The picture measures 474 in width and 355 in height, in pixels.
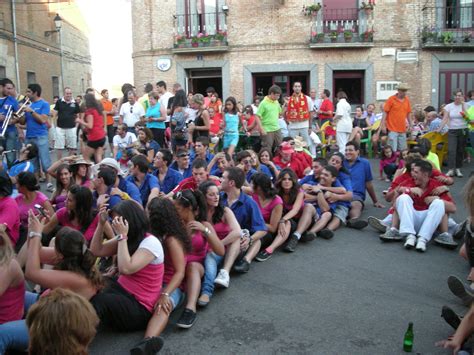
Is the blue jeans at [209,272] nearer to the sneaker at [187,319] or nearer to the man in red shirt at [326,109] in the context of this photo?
the sneaker at [187,319]

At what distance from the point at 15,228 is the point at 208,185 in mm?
2003

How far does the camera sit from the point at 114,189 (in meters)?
6.09

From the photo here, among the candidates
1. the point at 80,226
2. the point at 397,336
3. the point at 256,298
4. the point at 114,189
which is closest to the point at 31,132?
the point at 114,189

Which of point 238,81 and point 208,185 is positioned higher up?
point 238,81

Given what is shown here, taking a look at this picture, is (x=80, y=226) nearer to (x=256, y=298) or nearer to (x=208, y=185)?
(x=208, y=185)

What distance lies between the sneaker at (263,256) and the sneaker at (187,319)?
5.80 ft

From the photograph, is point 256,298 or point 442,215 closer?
point 256,298

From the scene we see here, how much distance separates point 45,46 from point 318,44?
14372 millimetres

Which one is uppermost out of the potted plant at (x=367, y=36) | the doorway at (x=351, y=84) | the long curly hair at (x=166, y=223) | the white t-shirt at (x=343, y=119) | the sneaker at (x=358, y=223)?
the potted plant at (x=367, y=36)

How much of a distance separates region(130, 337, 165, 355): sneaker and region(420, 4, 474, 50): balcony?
17.4m

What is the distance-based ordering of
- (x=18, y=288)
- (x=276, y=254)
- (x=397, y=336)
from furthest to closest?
(x=276, y=254) → (x=397, y=336) → (x=18, y=288)

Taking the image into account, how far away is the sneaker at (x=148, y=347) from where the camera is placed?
3828 mm

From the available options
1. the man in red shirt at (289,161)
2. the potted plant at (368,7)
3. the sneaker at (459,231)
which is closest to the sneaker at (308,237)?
the sneaker at (459,231)

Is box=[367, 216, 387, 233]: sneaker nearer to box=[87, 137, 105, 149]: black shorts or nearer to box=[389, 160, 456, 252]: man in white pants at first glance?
box=[389, 160, 456, 252]: man in white pants
